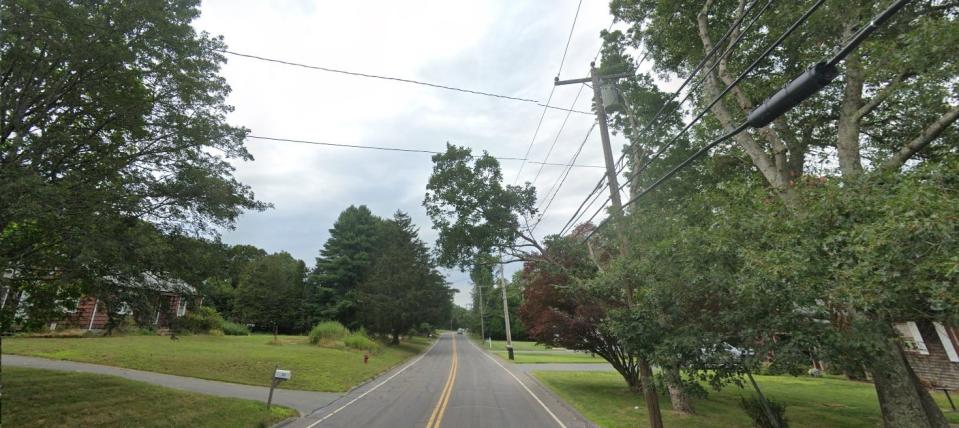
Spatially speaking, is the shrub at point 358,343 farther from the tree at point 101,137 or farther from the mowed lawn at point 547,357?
the tree at point 101,137

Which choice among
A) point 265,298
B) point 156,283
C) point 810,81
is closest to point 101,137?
point 156,283

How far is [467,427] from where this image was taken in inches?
426

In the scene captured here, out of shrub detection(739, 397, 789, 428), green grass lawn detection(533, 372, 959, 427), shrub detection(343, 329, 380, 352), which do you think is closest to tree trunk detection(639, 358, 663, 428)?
green grass lawn detection(533, 372, 959, 427)

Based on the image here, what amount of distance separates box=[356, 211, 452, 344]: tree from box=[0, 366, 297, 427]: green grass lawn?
83.6ft

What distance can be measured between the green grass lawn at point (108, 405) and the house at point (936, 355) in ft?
78.5

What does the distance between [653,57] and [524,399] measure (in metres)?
13.0

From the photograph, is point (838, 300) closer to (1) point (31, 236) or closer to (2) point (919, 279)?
(2) point (919, 279)

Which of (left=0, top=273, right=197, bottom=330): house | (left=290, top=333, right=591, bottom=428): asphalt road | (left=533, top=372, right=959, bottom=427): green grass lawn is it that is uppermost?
(left=0, top=273, right=197, bottom=330): house

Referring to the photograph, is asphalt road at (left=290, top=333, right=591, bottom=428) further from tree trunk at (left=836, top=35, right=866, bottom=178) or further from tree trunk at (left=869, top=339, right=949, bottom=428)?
tree trunk at (left=836, top=35, right=866, bottom=178)

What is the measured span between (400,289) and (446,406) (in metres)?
27.2

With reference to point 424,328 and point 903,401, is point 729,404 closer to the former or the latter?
point 903,401

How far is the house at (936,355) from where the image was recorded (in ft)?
55.8

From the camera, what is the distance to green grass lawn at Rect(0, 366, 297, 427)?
8.98 meters

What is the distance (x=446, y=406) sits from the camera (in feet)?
44.0
